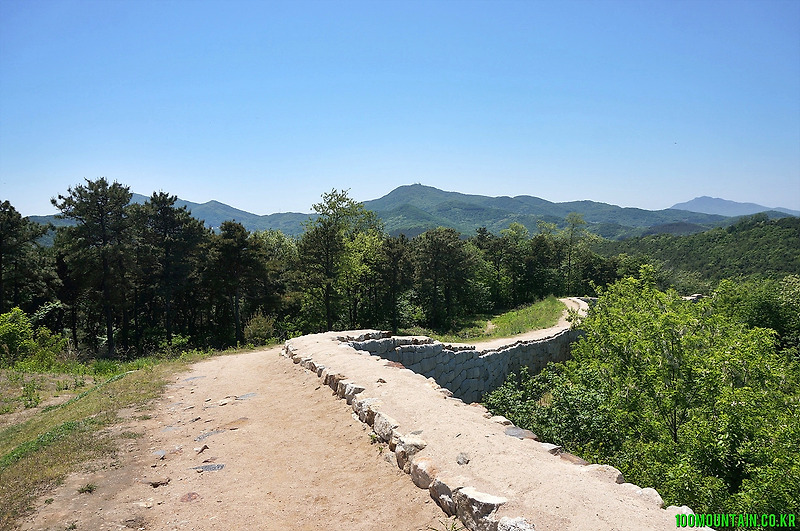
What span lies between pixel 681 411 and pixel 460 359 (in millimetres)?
7027

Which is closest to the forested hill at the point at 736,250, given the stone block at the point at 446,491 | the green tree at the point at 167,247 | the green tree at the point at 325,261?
the green tree at the point at 325,261

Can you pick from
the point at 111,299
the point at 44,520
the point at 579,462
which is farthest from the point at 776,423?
the point at 111,299

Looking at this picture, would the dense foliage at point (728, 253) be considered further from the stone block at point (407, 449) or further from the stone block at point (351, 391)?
the stone block at point (407, 449)

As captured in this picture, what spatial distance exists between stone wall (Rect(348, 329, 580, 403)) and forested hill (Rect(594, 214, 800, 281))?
1722 inches

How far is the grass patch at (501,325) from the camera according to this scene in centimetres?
2391

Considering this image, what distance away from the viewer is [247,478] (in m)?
5.78

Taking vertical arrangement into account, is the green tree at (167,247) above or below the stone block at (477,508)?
above

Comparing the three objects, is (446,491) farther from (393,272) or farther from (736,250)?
(736,250)

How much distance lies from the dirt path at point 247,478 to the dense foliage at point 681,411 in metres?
3.50

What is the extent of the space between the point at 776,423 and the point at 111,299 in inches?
1162

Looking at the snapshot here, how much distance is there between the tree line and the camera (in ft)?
81.8

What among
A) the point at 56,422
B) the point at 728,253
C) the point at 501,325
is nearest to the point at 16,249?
the point at 56,422

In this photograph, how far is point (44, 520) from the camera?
4.70 meters

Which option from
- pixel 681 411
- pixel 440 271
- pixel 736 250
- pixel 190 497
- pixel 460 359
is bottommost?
pixel 460 359
